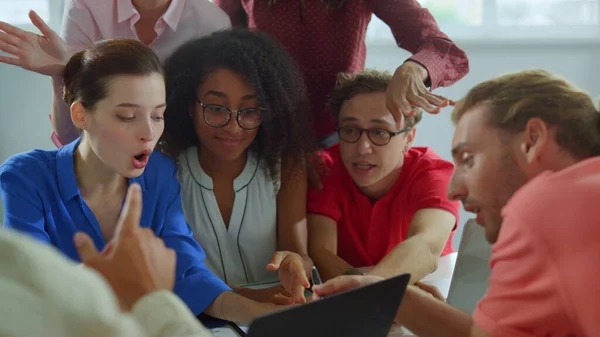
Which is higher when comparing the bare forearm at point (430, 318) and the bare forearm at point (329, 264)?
the bare forearm at point (430, 318)

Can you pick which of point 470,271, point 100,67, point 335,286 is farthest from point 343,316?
point 100,67

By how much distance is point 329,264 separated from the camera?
60.0 inches

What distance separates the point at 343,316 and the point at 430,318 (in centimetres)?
25

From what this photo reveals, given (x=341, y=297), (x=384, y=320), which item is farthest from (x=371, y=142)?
(x=341, y=297)

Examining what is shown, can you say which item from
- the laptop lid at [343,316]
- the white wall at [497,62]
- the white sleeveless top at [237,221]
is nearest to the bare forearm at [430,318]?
the laptop lid at [343,316]

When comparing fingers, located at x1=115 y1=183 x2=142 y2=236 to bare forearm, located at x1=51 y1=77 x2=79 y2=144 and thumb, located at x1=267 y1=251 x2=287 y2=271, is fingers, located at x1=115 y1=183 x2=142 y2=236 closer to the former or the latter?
thumb, located at x1=267 y1=251 x2=287 y2=271

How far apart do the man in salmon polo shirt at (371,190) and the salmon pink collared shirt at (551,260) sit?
0.65 meters

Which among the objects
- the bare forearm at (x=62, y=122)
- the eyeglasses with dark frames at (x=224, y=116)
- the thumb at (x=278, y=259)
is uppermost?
the eyeglasses with dark frames at (x=224, y=116)

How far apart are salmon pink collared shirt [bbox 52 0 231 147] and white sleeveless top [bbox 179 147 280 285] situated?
0.26 metres

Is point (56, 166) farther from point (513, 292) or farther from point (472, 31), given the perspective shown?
point (472, 31)

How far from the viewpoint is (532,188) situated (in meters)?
0.86

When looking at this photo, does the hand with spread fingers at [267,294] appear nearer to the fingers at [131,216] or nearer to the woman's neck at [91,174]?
the woman's neck at [91,174]

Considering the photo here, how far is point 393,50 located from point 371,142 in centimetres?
140

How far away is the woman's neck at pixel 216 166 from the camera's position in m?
1.54
